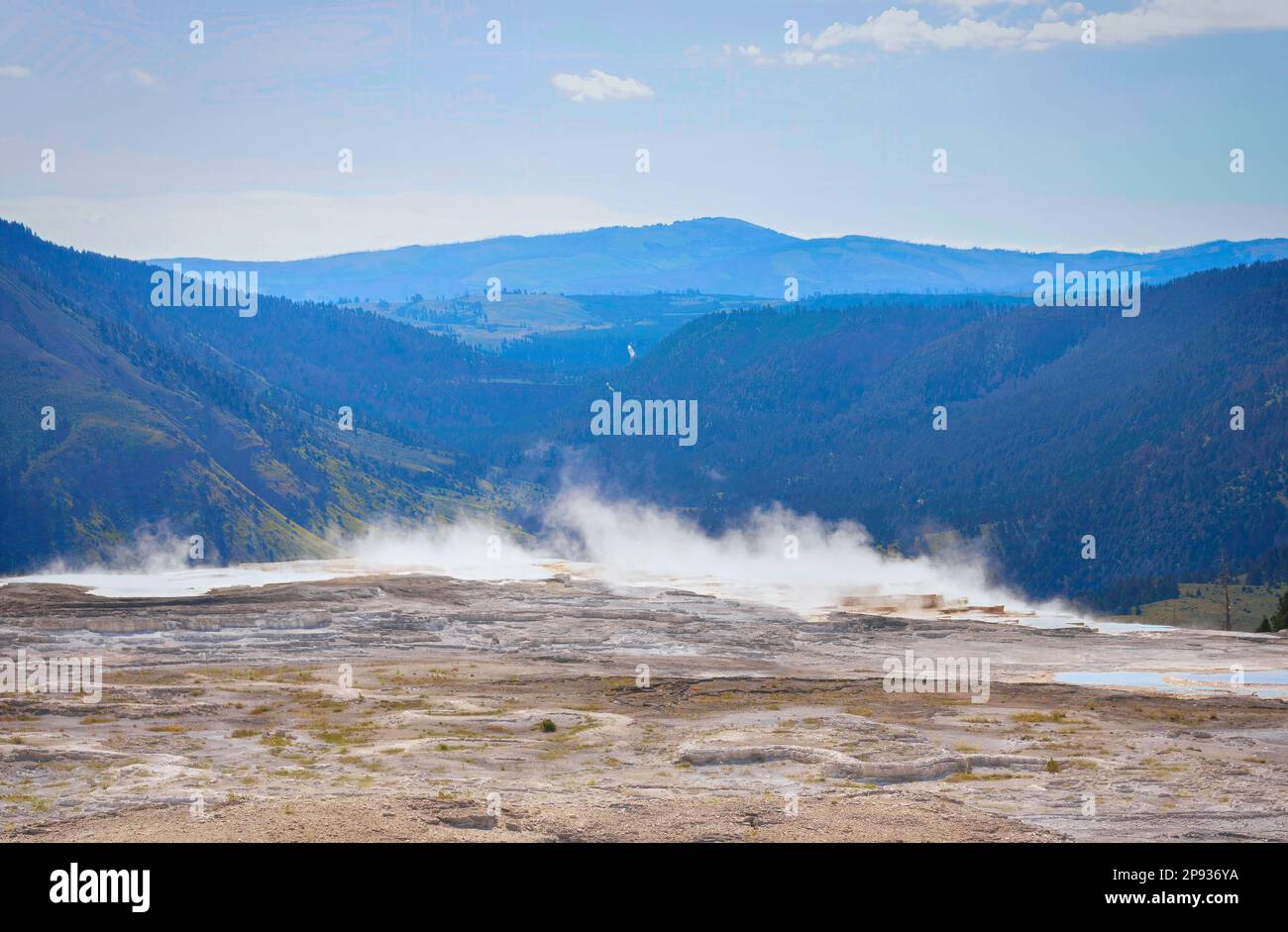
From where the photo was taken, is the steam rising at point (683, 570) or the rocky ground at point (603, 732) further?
the steam rising at point (683, 570)

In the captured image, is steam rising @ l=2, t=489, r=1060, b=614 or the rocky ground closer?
the rocky ground

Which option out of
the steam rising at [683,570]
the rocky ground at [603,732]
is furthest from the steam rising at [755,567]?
the rocky ground at [603,732]

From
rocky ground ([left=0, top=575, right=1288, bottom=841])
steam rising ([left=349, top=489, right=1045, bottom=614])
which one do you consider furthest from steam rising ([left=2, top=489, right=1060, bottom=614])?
rocky ground ([left=0, top=575, right=1288, bottom=841])

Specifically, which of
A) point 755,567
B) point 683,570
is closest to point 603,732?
point 683,570

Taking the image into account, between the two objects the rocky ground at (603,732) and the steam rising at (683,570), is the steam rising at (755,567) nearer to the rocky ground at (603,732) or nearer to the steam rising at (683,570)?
the steam rising at (683,570)

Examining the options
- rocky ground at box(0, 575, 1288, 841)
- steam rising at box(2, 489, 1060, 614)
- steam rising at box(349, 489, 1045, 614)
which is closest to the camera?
rocky ground at box(0, 575, 1288, 841)

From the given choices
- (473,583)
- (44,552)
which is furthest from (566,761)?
(44,552)

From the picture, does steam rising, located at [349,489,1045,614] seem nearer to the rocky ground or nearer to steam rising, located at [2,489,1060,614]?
steam rising, located at [2,489,1060,614]
